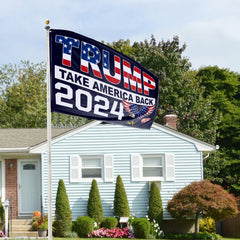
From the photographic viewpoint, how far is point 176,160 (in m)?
19.4

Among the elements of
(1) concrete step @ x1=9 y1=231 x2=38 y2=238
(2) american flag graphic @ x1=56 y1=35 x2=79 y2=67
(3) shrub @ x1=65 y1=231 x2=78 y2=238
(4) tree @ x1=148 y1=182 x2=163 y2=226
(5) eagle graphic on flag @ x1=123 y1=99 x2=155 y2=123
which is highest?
(2) american flag graphic @ x1=56 y1=35 x2=79 y2=67

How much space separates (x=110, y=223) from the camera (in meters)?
18.0

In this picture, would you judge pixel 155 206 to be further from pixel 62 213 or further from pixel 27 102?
pixel 27 102

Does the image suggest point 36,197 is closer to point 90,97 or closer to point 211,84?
point 90,97

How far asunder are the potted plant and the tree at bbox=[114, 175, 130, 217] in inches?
109

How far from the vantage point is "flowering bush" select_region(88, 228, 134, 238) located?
17500mm

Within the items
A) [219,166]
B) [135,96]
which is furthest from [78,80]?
[219,166]

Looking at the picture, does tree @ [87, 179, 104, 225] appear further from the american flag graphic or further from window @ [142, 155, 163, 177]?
the american flag graphic

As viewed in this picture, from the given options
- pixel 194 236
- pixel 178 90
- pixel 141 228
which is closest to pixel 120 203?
pixel 141 228

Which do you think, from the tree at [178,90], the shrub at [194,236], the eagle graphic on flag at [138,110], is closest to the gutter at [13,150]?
the shrub at [194,236]

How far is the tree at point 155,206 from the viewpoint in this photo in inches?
731

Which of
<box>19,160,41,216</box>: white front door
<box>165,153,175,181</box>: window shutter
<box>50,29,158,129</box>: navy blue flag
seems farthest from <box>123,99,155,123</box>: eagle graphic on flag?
<box>19,160,41,216</box>: white front door

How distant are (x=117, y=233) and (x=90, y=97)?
32.1ft

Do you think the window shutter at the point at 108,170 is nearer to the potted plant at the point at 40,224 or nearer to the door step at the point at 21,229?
the potted plant at the point at 40,224
